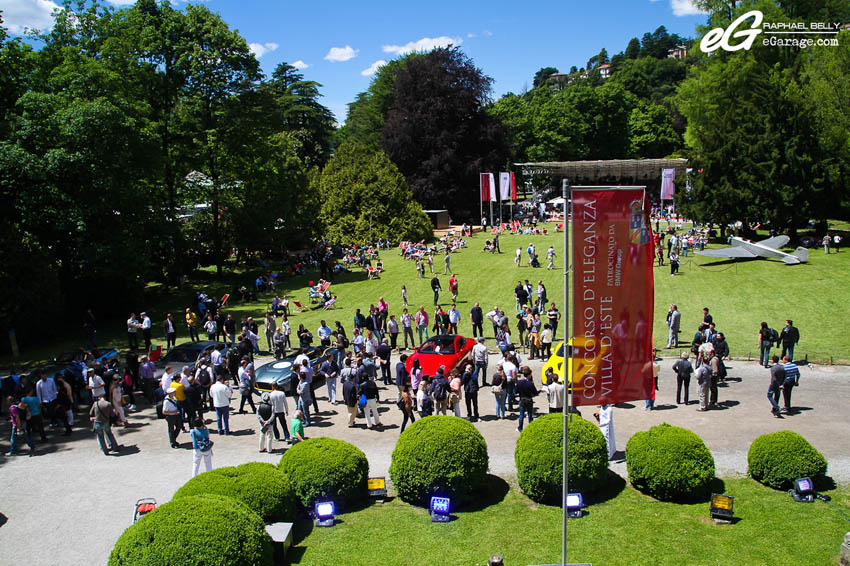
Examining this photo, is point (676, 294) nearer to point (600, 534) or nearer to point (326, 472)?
point (600, 534)

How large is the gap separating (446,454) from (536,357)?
443 inches

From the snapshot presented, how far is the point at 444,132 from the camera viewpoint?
59938mm

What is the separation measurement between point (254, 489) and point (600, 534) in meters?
5.72

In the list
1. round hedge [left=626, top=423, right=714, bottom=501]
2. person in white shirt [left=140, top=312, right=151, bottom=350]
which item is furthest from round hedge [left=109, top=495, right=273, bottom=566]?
person in white shirt [left=140, top=312, right=151, bottom=350]

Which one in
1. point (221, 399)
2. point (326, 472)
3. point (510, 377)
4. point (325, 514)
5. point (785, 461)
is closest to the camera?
point (325, 514)

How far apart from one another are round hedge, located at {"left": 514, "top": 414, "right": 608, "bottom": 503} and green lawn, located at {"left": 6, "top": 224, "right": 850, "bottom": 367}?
12.1 m

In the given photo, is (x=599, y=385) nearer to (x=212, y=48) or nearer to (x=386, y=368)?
(x=386, y=368)

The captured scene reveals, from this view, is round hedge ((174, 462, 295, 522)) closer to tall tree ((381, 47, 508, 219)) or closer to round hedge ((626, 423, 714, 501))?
round hedge ((626, 423, 714, 501))

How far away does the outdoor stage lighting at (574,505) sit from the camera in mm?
10586

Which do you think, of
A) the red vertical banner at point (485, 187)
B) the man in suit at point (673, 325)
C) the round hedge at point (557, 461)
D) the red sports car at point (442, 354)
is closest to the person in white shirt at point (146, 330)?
the red sports car at point (442, 354)
